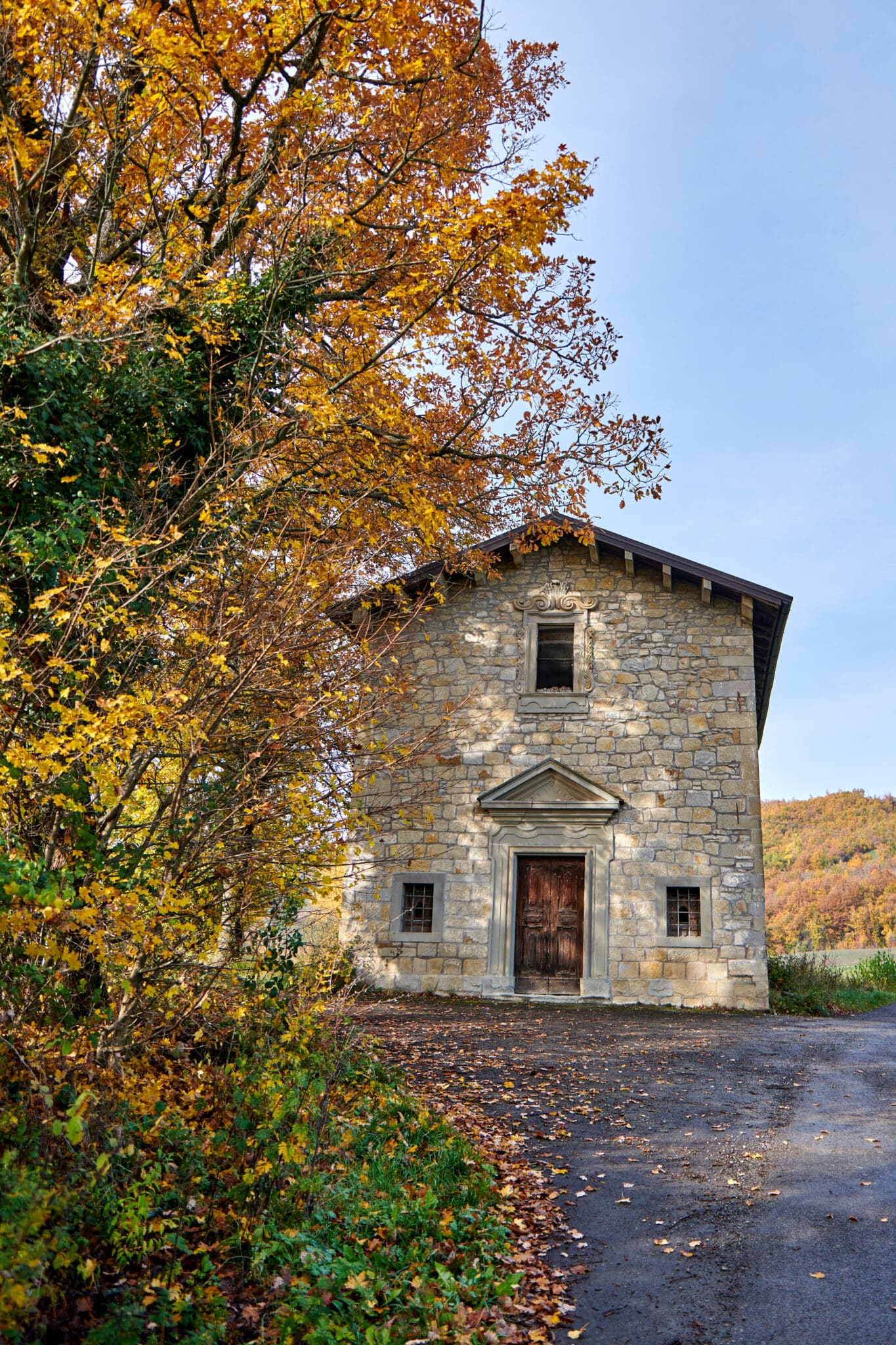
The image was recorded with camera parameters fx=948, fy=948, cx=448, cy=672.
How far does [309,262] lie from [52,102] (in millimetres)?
2142

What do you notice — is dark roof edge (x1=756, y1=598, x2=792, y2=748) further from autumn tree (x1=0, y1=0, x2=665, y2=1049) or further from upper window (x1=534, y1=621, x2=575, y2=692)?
autumn tree (x1=0, y1=0, x2=665, y2=1049)

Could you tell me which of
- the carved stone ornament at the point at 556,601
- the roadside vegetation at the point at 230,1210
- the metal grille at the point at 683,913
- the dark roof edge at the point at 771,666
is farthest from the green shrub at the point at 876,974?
the roadside vegetation at the point at 230,1210

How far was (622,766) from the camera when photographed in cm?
1338

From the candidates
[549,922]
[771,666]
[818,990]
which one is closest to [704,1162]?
[549,922]

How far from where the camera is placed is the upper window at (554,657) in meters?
14.1

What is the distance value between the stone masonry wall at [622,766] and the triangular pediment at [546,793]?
0.78ft

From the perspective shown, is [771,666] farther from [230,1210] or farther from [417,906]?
[230,1210]

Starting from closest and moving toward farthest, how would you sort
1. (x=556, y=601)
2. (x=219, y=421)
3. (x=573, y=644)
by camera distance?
1. (x=219, y=421)
2. (x=573, y=644)
3. (x=556, y=601)

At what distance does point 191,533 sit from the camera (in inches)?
260

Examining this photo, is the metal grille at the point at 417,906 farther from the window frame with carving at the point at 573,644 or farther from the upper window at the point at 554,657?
the upper window at the point at 554,657

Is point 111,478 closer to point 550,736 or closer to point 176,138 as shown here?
point 176,138

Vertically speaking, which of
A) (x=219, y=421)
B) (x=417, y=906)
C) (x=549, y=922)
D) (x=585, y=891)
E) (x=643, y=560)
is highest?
(x=643, y=560)

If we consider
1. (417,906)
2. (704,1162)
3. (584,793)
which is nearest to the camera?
(704,1162)

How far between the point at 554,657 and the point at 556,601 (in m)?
0.86
